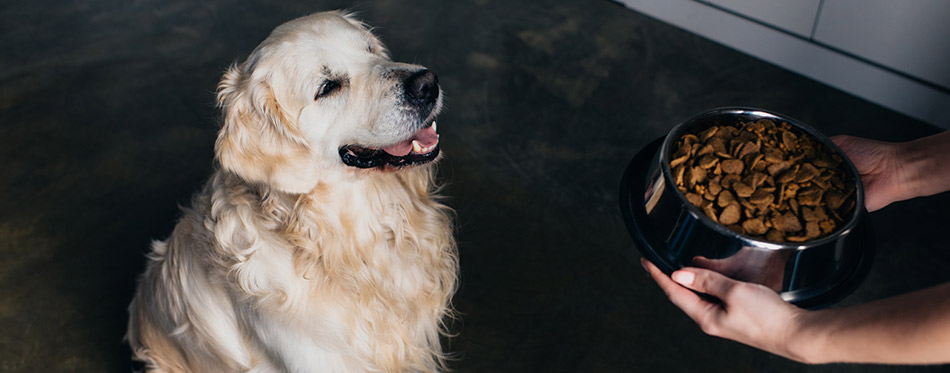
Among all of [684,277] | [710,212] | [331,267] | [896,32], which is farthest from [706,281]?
[896,32]

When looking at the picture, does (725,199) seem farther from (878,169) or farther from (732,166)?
(878,169)

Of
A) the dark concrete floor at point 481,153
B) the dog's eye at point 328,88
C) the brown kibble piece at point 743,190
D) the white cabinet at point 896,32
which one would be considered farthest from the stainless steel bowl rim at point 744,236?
the white cabinet at point 896,32

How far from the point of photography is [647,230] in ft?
4.61

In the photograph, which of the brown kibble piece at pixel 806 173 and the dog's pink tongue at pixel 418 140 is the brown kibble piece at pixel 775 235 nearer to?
the brown kibble piece at pixel 806 173

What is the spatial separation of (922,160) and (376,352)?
52.3 inches

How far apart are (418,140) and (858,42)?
2129mm

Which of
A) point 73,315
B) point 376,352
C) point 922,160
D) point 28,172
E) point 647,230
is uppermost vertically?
point 922,160

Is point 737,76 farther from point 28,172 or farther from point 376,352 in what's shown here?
point 28,172

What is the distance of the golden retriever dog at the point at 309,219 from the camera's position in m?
1.36

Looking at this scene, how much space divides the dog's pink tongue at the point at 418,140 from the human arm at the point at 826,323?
61 cm

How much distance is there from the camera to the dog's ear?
4.37 feet

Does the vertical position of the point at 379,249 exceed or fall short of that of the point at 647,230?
it falls short

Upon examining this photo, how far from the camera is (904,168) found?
1500 millimetres

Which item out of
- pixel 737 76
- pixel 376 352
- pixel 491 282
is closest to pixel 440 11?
pixel 737 76
